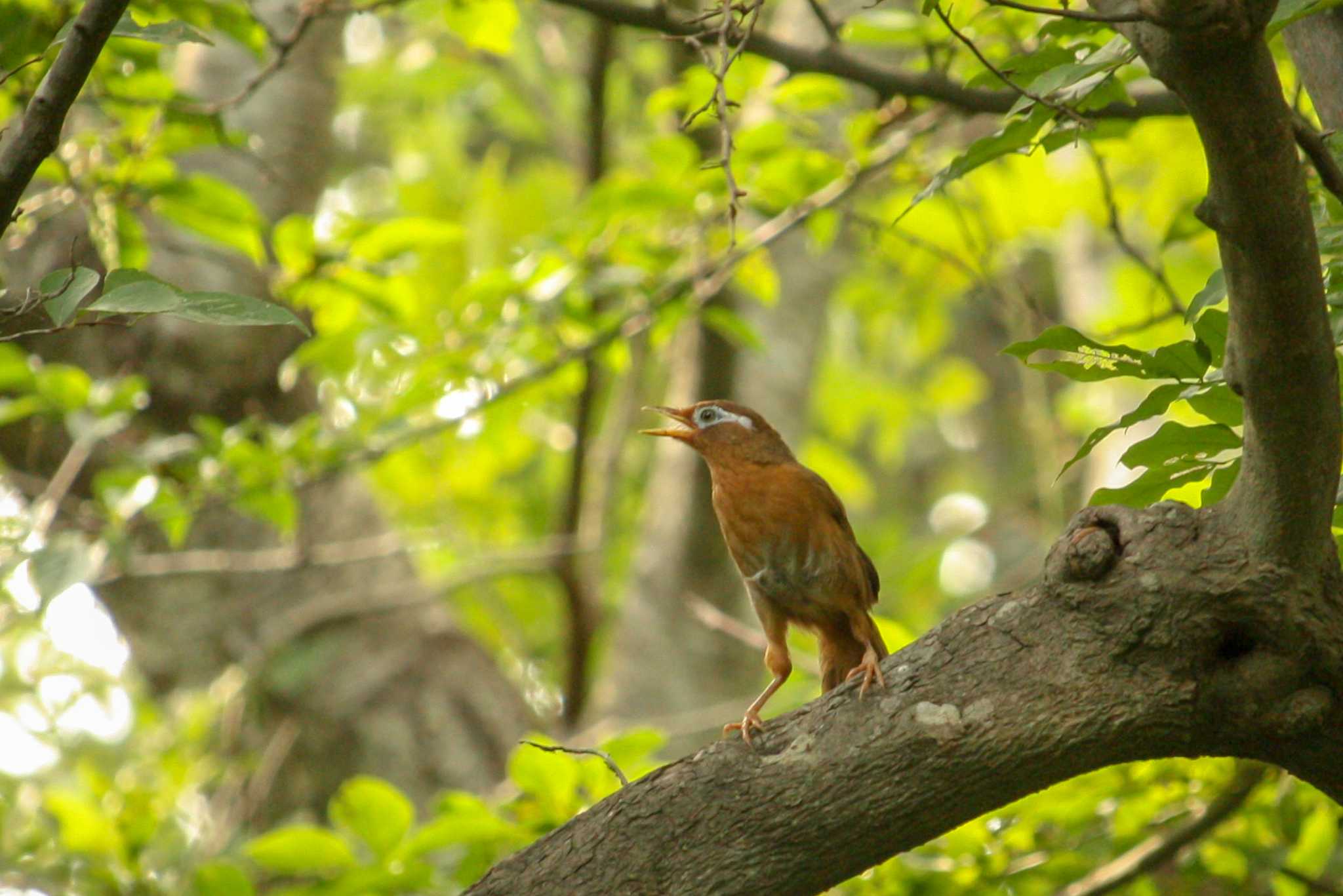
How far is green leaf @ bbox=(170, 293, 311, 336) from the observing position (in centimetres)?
219

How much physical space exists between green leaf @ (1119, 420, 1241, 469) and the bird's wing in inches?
65.0

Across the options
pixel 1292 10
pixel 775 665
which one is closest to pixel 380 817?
pixel 775 665

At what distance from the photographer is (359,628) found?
6.68m

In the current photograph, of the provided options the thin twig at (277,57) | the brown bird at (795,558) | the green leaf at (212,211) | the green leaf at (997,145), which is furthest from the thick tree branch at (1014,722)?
the thin twig at (277,57)

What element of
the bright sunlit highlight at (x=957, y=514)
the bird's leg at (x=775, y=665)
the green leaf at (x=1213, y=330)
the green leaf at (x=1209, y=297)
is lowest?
the bright sunlit highlight at (x=957, y=514)

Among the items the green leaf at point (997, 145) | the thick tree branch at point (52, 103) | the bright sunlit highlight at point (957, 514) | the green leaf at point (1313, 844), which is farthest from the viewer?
the bright sunlit highlight at point (957, 514)

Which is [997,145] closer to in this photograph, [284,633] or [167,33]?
[167,33]

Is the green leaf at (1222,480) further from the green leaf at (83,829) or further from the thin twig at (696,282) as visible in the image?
the green leaf at (83,829)

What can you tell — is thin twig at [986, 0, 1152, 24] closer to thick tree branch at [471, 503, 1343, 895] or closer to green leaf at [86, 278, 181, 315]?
thick tree branch at [471, 503, 1343, 895]

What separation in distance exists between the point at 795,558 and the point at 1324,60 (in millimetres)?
1999

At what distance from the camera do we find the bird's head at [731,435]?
4.60 metres

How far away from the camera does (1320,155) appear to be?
2.43m

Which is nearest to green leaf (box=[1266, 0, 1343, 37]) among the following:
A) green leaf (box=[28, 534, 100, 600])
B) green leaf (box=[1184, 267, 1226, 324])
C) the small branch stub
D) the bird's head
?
green leaf (box=[1184, 267, 1226, 324])

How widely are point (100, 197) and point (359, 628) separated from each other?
314 cm
